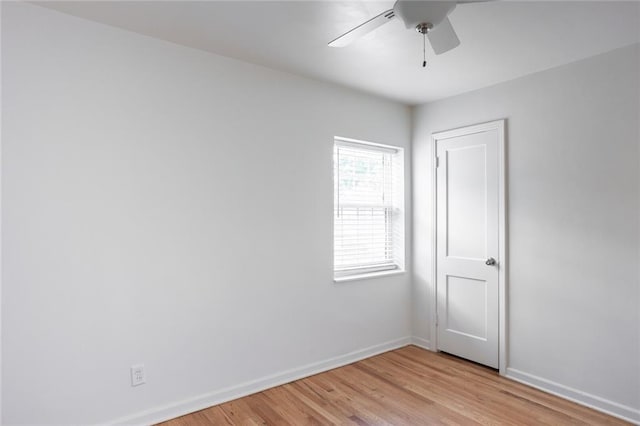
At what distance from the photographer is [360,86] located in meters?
3.46

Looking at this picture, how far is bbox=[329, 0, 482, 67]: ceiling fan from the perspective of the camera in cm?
164

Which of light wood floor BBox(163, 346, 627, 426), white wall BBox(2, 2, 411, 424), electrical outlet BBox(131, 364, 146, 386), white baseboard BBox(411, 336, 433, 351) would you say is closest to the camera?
white wall BBox(2, 2, 411, 424)

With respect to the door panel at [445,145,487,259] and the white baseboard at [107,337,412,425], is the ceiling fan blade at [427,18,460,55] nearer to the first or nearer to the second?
the door panel at [445,145,487,259]

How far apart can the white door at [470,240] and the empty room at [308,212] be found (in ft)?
0.07

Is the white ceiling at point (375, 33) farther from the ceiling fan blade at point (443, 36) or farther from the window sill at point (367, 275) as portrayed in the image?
the window sill at point (367, 275)

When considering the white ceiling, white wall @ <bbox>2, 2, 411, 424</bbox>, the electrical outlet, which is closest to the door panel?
the white ceiling

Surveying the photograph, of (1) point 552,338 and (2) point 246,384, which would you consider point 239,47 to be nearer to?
(2) point 246,384

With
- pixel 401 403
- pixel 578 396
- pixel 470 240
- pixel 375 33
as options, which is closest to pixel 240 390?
pixel 401 403

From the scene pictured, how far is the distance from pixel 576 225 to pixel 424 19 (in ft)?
6.89

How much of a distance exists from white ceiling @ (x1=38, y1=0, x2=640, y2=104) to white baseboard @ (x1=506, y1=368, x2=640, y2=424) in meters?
2.48

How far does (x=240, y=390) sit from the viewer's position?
2.84 meters

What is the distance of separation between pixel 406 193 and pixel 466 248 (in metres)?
0.86

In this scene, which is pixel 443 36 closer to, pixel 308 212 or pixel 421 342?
pixel 308 212

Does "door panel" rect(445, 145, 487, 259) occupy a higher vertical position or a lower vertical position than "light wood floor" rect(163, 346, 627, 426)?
higher
